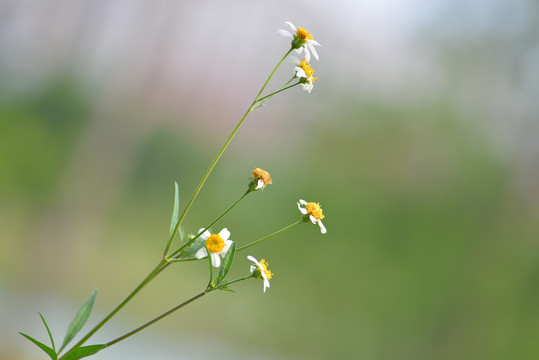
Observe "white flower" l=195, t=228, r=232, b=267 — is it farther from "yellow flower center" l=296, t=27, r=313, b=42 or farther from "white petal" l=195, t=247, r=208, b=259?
"yellow flower center" l=296, t=27, r=313, b=42

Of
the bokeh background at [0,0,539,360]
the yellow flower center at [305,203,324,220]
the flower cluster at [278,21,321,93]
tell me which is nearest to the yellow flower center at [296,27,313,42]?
the flower cluster at [278,21,321,93]

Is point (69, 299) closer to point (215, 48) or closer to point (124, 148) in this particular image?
point (124, 148)

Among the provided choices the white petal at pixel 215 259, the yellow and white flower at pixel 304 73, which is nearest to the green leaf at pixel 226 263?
the white petal at pixel 215 259

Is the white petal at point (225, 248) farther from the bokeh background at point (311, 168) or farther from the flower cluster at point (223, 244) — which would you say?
the bokeh background at point (311, 168)

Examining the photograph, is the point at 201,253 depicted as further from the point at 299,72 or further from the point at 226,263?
the point at 299,72

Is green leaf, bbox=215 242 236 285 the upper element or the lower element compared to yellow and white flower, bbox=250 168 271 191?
lower

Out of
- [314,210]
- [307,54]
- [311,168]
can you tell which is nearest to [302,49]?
[307,54]
